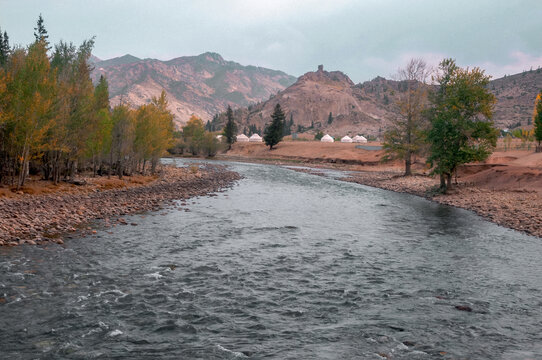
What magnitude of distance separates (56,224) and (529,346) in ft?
61.5

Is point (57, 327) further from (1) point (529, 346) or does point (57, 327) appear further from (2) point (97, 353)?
(1) point (529, 346)

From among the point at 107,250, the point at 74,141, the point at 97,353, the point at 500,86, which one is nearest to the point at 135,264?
the point at 107,250

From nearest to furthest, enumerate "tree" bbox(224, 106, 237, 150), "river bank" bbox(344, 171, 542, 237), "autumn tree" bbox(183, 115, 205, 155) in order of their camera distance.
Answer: "river bank" bbox(344, 171, 542, 237)
"autumn tree" bbox(183, 115, 205, 155)
"tree" bbox(224, 106, 237, 150)

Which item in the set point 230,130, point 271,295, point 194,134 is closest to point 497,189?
point 271,295

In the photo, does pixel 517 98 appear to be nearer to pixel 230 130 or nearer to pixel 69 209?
pixel 230 130

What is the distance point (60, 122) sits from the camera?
26.4 m

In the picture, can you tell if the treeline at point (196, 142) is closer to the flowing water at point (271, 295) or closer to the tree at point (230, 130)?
the tree at point (230, 130)

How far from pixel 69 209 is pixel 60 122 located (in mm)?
8736

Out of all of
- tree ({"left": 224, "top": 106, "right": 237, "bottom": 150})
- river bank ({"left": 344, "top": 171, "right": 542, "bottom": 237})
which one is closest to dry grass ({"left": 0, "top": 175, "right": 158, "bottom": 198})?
river bank ({"left": 344, "top": 171, "right": 542, "bottom": 237})

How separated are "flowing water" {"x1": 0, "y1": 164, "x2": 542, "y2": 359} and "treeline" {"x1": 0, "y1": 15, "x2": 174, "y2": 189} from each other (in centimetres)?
1053

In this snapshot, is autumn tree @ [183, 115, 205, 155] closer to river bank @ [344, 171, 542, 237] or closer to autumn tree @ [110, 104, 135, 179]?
autumn tree @ [110, 104, 135, 179]

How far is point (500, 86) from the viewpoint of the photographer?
634 ft

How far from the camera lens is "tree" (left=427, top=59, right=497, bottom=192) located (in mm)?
32188

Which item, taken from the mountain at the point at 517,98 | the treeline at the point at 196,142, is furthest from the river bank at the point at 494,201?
the mountain at the point at 517,98
